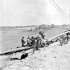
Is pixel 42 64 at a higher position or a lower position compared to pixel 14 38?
higher

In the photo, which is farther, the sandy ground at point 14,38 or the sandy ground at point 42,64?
the sandy ground at point 14,38

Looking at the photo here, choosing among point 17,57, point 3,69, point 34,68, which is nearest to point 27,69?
point 34,68


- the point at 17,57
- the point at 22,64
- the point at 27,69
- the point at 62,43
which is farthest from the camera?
the point at 62,43

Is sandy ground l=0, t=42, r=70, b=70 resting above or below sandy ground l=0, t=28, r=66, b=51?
above

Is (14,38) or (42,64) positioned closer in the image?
(42,64)

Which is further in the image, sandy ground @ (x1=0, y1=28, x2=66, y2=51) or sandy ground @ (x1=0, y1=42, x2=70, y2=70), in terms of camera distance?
Result: sandy ground @ (x1=0, y1=28, x2=66, y2=51)

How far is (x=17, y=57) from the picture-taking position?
8352 millimetres

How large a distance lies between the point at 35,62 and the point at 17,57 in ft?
4.96

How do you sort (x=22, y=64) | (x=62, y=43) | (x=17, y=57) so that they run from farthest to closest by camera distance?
(x=62, y=43), (x=17, y=57), (x=22, y=64)

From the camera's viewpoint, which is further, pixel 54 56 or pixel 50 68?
pixel 54 56

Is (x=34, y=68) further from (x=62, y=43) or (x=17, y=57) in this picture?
(x=62, y=43)

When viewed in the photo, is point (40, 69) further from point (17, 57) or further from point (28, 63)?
point (17, 57)

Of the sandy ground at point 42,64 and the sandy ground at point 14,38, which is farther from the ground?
the sandy ground at point 42,64

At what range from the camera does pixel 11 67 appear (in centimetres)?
678
